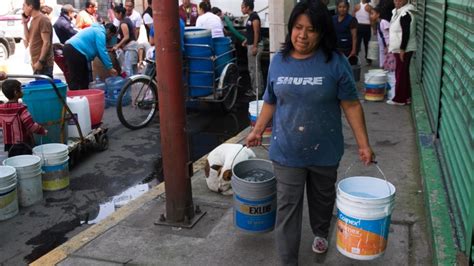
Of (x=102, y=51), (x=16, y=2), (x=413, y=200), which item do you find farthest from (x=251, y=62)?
(x=16, y=2)

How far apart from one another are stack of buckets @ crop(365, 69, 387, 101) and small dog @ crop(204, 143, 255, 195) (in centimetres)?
450

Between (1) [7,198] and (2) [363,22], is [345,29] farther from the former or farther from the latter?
(1) [7,198]

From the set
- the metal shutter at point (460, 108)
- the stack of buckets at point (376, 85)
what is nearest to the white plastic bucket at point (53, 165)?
the metal shutter at point (460, 108)

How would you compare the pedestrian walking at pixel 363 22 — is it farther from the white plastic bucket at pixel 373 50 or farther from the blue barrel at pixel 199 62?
the blue barrel at pixel 199 62

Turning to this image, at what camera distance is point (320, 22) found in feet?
10.4

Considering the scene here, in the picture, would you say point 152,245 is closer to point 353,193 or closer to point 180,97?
point 180,97

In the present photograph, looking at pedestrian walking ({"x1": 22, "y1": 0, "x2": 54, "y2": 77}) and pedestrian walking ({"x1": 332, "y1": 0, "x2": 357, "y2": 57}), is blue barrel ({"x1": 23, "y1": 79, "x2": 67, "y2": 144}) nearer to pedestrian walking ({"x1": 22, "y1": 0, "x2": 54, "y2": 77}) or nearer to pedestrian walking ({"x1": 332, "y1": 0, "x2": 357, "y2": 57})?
pedestrian walking ({"x1": 22, "y1": 0, "x2": 54, "y2": 77})

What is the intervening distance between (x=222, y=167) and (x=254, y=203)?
121 centimetres

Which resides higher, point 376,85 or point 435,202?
point 376,85

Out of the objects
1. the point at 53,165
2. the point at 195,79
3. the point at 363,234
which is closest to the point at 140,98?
the point at 195,79

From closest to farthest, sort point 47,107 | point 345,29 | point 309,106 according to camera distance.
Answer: point 309,106, point 47,107, point 345,29

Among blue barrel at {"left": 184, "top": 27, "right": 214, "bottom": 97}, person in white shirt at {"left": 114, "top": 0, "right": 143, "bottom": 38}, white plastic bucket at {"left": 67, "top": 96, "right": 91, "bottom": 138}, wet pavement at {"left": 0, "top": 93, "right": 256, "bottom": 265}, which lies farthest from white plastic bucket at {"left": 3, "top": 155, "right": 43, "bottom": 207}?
person in white shirt at {"left": 114, "top": 0, "right": 143, "bottom": 38}

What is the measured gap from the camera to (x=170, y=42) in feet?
13.4

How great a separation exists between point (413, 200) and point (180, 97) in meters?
2.30
